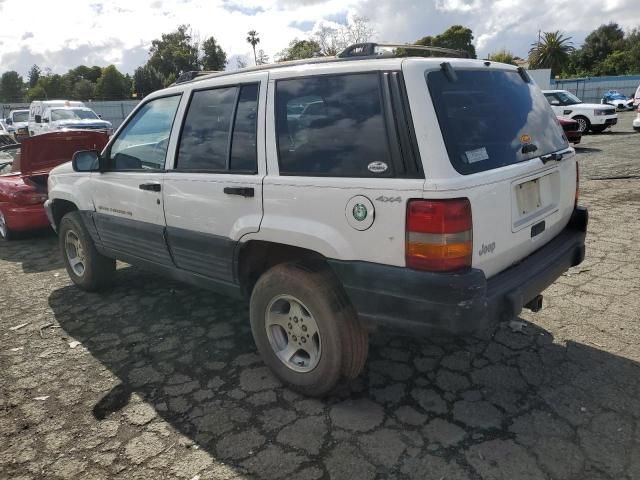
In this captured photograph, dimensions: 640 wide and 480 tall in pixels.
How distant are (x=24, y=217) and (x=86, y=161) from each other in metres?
3.30

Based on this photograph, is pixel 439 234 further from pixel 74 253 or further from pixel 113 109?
pixel 113 109

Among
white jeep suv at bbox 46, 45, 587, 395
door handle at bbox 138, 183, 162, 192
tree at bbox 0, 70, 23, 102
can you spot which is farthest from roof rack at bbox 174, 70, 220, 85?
tree at bbox 0, 70, 23, 102

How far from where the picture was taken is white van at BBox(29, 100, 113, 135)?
1820 centimetres

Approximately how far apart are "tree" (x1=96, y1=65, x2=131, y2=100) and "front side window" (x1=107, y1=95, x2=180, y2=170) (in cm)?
7103

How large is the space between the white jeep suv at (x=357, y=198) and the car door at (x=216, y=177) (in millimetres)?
11

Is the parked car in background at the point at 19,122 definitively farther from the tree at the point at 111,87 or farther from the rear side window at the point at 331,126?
the tree at the point at 111,87

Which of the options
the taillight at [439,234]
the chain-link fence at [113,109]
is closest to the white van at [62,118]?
the chain-link fence at [113,109]

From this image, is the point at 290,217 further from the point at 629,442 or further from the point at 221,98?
the point at 629,442

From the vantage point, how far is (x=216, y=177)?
3.19 metres

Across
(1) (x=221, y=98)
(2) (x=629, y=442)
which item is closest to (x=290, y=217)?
(1) (x=221, y=98)

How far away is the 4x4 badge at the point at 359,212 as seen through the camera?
2.48 m

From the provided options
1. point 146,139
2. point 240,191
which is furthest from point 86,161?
point 240,191

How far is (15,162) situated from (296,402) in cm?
678

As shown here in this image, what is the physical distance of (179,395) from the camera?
10.2 feet
